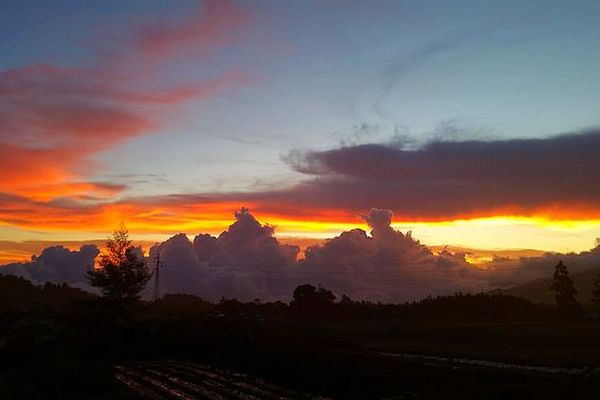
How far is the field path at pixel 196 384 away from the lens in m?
39.4

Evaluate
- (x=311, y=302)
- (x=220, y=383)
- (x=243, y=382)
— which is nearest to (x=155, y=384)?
(x=220, y=383)

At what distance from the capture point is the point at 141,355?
261 ft

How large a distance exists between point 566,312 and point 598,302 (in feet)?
59.3

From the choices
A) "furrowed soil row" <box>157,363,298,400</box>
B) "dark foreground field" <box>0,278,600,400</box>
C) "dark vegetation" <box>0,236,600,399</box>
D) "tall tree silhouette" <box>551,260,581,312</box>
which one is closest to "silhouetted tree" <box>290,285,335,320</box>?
"dark vegetation" <box>0,236,600,399</box>

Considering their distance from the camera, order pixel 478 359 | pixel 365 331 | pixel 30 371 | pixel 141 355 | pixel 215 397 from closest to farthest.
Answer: pixel 215 397
pixel 30 371
pixel 478 359
pixel 141 355
pixel 365 331

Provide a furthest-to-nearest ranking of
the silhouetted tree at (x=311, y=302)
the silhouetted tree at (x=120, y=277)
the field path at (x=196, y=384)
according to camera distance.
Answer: the silhouetted tree at (x=311, y=302)
the silhouetted tree at (x=120, y=277)
the field path at (x=196, y=384)

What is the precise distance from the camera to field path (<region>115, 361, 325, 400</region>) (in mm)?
39406

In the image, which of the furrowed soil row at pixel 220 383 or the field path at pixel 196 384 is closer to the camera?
the field path at pixel 196 384

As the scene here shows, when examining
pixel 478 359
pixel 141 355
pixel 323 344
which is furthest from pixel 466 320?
pixel 141 355

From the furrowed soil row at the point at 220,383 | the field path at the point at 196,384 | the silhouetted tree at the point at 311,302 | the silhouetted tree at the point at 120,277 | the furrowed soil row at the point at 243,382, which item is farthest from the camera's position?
the silhouetted tree at the point at 311,302

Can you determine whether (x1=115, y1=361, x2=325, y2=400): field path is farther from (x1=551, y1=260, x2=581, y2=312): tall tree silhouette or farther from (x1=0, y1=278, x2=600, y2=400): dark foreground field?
(x1=551, y1=260, x2=581, y2=312): tall tree silhouette

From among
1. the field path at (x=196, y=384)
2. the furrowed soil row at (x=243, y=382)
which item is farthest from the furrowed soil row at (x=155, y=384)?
the furrowed soil row at (x=243, y=382)

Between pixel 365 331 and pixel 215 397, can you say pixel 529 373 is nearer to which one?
pixel 215 397

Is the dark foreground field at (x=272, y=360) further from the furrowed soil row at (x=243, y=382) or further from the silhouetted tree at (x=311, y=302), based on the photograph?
the silhouetted tree at (x=311, y=302)
